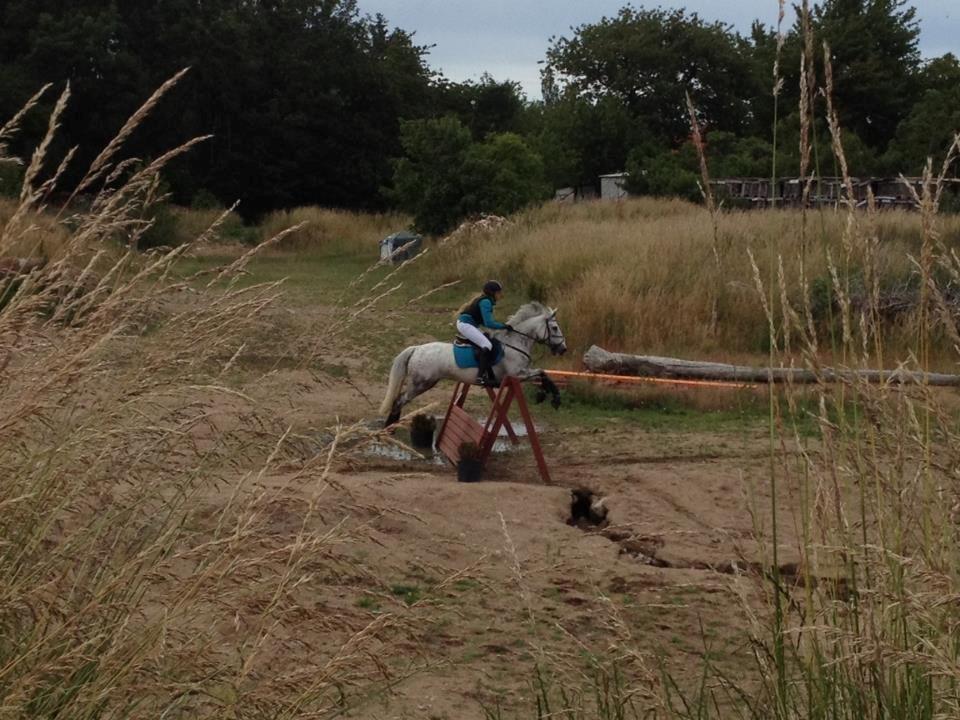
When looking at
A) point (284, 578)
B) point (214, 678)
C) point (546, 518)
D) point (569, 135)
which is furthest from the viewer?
point (569, 135)

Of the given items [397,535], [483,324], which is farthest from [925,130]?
[397,535]

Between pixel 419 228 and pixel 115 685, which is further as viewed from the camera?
pixel 419 228

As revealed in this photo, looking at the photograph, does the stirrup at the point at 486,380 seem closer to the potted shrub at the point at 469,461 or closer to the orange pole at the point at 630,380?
the potted shrub at the point at 469,461

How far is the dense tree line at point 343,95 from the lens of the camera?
3366 centimetres

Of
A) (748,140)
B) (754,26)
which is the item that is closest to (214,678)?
(748,140)

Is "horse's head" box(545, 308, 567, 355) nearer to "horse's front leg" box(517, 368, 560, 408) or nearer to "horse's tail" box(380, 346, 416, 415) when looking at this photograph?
"horse's front leg" box(517, 368, 560, 408)

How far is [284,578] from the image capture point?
81.5 inches

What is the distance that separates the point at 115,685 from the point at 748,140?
105 feet

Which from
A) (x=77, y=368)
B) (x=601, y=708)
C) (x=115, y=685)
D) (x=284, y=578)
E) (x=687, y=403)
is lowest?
(x=687, y=403)

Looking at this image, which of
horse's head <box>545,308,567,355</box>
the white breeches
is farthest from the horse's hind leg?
horse's head <box>545,308,567,355</box>

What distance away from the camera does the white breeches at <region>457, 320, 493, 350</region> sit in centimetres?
884

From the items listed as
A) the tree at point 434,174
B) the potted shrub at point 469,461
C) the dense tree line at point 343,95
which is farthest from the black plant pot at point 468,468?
the dense tree line at point 343,95

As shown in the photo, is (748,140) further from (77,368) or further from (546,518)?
(77,368)

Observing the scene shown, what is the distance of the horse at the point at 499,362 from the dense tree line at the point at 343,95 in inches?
823
